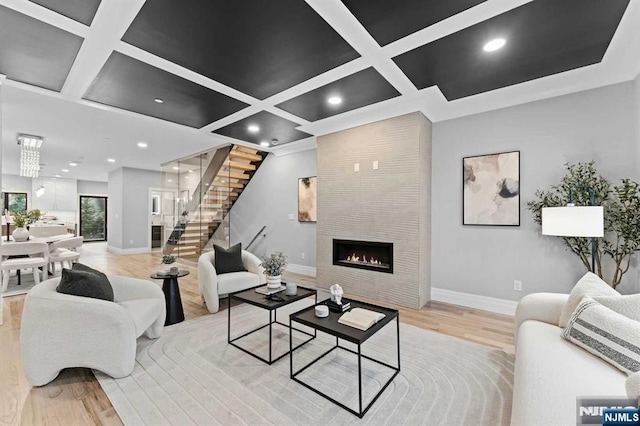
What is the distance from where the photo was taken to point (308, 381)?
206 cm

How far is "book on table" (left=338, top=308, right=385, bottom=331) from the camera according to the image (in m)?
1.96

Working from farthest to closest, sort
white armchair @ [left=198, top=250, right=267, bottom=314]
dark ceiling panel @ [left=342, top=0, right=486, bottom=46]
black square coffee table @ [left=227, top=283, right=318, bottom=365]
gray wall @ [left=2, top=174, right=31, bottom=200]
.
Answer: gray wall @ [left=2, top=174, right=31, bottom=200]
white armchair @ [left=198, top=250, right=267, bottom=314]
black square coffee table @ [left=227, top=283, right=318, bottom=365]
dark ceiling panel @ [left=342, top=0, right=486, bottom=46]

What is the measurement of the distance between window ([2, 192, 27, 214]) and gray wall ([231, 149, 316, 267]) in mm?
8874

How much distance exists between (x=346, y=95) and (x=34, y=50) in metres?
3.04

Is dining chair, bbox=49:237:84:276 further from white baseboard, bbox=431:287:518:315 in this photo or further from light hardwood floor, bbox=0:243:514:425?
white baseboard, bbox=431:287:518:315

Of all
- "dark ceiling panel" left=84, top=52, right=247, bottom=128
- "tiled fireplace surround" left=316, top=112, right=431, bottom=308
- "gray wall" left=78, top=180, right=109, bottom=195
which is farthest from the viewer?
"gray wall" left=78, top=180, right=109, bottom=195

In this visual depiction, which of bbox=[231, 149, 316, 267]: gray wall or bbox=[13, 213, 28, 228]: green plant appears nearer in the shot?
bbox=[13, 213, 28, 228]: green plant

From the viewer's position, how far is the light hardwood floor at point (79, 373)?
5.63ft

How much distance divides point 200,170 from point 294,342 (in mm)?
4940

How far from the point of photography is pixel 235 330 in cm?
296

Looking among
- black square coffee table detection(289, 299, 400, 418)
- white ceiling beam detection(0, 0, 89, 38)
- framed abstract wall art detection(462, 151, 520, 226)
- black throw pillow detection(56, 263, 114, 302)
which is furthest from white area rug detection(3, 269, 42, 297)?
framed abstract wall art detection(462, 151, 520, 226)

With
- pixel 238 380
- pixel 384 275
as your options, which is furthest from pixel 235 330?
pixel 384 275

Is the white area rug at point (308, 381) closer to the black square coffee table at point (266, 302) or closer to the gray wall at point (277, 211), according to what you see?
the black square coffee table at point (266, 302)

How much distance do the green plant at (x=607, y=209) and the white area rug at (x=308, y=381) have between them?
1.59 meters
